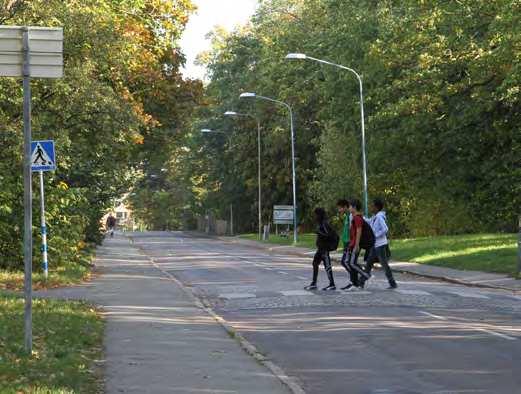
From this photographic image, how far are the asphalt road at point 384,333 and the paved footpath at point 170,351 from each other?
49 cm

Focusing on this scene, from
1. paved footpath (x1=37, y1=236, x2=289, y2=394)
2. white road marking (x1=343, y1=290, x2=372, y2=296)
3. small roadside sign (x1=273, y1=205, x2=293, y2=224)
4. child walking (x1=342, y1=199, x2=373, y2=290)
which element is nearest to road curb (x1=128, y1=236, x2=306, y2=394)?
paved footpath (x1=37, y1=236, x2=289, y2=394)

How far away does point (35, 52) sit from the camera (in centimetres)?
1015

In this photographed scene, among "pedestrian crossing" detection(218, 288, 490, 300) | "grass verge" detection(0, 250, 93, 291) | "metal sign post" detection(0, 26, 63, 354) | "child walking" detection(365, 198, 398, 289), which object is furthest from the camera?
"grass verge" detection(0, 250, 93, 291)

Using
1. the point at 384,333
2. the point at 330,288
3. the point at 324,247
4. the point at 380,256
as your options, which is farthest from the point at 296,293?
the point at 384,333

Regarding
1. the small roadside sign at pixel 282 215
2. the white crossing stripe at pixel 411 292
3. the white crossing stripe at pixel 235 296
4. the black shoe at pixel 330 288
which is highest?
the small roadside sign at pixel 282 215

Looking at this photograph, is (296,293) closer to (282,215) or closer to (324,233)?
(324,233)

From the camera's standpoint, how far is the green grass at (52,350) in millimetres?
8649

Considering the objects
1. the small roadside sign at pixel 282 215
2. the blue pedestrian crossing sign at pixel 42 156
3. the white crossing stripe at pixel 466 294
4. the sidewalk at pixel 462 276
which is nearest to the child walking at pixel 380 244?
the white crossing stripe at pixel 466 294

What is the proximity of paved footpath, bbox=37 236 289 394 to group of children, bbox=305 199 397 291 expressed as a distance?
3.08 m

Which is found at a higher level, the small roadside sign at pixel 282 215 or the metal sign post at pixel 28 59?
the metal sign post at pixel 28 59

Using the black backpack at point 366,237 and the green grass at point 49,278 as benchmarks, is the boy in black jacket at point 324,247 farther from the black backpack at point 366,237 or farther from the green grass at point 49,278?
the green grass at point 49,278

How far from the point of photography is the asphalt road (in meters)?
9.61

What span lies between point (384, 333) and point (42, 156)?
874 centimetres

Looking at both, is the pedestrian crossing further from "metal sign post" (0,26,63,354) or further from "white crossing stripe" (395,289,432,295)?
"metal sign post" (0,26,63,354)
